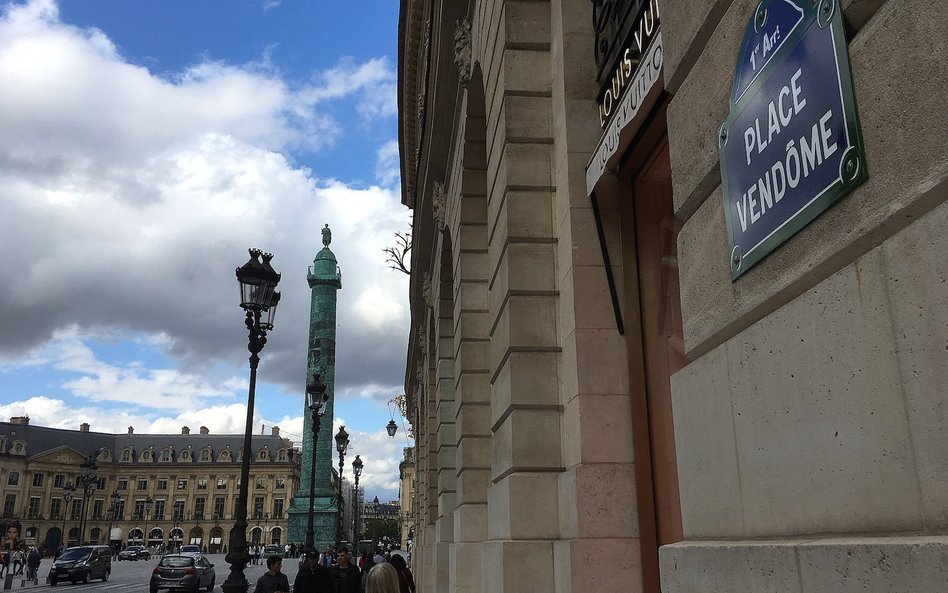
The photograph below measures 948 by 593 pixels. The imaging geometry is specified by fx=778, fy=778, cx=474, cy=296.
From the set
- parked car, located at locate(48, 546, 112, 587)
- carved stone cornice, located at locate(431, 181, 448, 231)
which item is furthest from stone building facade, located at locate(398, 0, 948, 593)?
parked car, located at locate(48, 546, 112, 587)

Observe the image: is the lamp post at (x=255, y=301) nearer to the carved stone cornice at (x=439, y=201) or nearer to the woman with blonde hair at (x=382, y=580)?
the carved stone cornice at (x=439, y=201)

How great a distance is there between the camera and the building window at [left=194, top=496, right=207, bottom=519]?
431 feet

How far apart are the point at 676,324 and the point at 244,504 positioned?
8192 mm

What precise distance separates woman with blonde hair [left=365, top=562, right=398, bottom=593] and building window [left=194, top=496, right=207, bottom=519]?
138976 mm

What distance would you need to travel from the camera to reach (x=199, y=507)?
131750 millimetres

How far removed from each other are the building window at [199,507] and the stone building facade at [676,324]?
12986cm

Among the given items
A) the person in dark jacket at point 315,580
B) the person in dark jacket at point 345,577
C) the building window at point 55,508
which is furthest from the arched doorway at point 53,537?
the person in dark jacket at point 315,580

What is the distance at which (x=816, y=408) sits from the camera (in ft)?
7.18

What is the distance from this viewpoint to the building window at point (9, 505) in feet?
372

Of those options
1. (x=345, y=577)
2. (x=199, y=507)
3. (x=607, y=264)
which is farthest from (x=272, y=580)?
(x=199, y=507)

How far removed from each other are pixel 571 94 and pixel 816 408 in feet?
16.4

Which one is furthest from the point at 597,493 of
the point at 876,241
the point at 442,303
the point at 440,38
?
the point at 442,303

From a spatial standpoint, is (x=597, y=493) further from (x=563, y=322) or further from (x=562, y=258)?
(x=562, y=258)

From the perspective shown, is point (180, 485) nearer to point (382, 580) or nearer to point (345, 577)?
point (345, 577)
